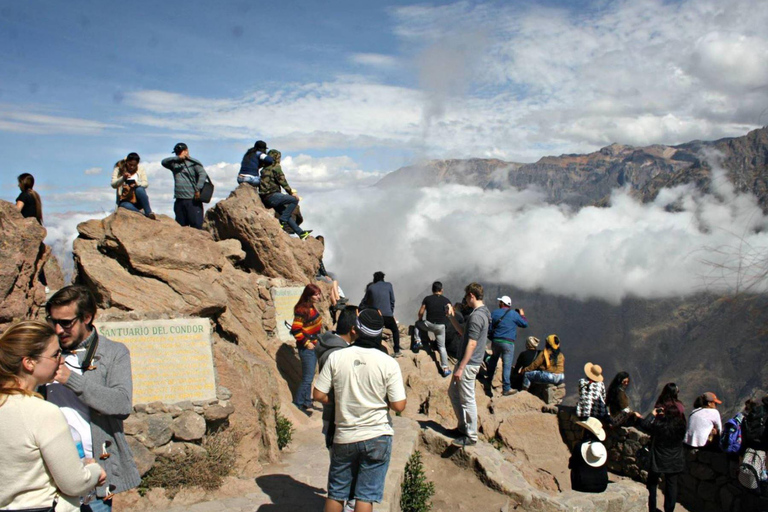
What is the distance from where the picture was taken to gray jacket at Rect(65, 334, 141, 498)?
134 inches

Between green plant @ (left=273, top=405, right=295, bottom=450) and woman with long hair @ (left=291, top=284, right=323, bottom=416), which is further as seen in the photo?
woman with long hair @ (left=291, top=284, right=323, bottom=416)

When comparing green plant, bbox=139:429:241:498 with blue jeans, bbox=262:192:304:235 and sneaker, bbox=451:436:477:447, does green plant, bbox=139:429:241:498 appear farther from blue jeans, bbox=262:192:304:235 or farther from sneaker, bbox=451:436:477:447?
blue jeans, bbox=262:192:304:235

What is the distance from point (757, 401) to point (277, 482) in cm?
783

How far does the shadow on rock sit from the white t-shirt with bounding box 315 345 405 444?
5.59 ft

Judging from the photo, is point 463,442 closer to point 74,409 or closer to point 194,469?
point 194,469

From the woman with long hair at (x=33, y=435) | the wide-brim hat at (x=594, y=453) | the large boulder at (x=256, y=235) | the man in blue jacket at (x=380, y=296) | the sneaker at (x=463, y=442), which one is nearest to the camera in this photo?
the woman with long hair at (x=33, y=435)

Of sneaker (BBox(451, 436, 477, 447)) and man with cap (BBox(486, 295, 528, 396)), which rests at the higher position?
man with cap (BBox(486, 295, 528, 396))

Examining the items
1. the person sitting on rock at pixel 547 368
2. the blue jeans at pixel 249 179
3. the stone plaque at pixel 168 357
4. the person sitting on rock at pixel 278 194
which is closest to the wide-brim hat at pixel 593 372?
the person sitting on rock at pixel 547 368

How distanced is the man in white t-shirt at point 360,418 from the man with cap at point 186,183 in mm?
7266

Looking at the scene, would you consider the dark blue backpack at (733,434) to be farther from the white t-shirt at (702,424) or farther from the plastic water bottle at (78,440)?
the plastic water bottle at (78,440)

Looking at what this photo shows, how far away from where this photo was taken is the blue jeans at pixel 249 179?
13.1m

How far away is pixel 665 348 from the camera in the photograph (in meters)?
183

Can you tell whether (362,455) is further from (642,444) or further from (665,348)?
(665,348)

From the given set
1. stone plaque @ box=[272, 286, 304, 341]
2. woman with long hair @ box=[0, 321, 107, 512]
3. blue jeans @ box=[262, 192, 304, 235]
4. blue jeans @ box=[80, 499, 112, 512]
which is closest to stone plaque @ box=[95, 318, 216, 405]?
blue jeans @ box=[80, 499, 112, 512]
